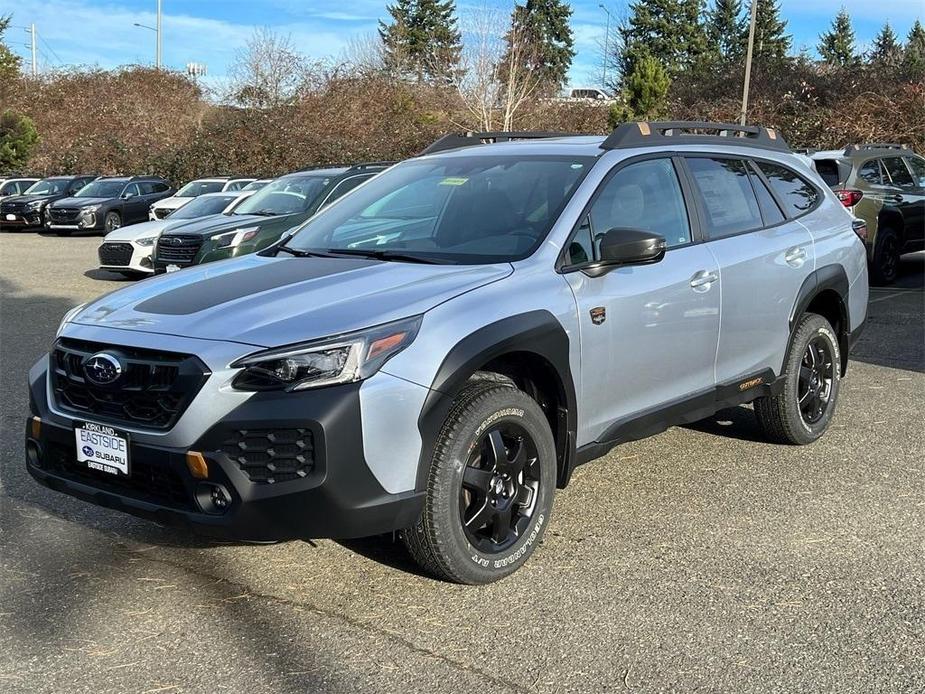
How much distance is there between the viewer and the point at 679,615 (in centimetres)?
363

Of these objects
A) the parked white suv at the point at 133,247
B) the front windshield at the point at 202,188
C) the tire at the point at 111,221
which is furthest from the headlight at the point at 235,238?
the tire at the point at 111,221

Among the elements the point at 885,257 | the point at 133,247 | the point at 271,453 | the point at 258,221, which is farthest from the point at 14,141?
the point at 271,453

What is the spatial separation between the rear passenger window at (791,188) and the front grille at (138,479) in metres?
3.80

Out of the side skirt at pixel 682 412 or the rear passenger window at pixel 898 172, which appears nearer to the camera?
the side skirt at pixel 682 412

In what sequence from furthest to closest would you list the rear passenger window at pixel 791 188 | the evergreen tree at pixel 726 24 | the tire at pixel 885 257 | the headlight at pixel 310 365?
the evergreen tree at pixel 726 24
the tire at pixel 885 257
the rear passenger window at pixel 791 188
the headlight at pixel 310 365

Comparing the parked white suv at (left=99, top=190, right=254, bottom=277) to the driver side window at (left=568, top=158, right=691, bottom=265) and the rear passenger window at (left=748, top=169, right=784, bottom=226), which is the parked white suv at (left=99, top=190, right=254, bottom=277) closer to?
the rear passenger window at (left=748, top=169, right=784, bottom=226)

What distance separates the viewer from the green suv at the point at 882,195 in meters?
12.2

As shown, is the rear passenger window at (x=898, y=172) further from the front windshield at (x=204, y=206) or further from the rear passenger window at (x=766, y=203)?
the front windshield at (x=204, y=206)

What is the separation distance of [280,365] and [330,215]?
2009mm

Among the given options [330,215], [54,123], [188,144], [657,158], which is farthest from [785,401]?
[54,123]

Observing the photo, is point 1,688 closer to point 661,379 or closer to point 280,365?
point 280,365

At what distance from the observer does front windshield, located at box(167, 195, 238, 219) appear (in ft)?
52.8

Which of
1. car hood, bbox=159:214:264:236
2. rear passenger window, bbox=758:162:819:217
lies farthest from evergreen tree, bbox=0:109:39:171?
rear passenger window, bbox=758:162:819:217

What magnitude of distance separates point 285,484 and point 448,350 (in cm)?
75
